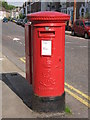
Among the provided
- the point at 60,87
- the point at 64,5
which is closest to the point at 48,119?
the point at 60,87

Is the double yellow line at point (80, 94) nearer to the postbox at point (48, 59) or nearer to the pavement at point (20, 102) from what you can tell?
the pavement at point (20, 102)

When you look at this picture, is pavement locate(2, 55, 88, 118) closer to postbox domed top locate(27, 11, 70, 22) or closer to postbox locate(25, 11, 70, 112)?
postbox locate(25, 11, 70, 112)

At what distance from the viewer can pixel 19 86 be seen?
604 centimetres

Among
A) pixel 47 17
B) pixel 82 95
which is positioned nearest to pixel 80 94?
pixel 82 95

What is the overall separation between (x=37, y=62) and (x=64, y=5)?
129 feet

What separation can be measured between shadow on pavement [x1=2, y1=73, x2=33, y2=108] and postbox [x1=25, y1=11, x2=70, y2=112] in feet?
1.63

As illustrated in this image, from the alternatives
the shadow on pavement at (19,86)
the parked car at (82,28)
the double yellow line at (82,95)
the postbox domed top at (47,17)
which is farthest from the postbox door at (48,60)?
the parked car at (82,28)

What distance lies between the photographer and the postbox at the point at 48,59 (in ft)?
13.8

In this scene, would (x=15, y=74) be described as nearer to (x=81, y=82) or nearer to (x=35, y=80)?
(x=81, y=82)

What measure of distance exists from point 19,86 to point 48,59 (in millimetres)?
1982

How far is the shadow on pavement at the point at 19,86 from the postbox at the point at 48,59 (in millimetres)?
498

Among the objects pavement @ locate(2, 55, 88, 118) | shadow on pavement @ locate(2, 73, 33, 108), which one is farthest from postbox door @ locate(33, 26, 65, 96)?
shadow on pavement @ locate(2, 73, 33, 108)

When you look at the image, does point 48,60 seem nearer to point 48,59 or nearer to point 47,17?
point 48,59

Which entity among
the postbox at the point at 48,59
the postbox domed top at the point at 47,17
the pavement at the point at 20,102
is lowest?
the pavement at the point at 20,102
